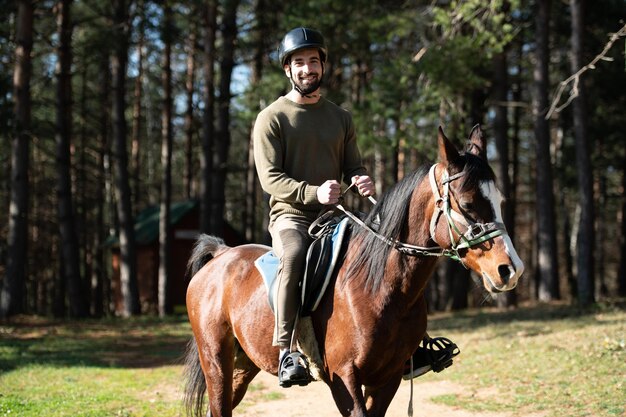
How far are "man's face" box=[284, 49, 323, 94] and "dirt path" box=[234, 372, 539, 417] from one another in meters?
4.45

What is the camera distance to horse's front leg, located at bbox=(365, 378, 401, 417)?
167 inches

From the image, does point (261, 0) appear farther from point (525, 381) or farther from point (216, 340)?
point (216, 340)

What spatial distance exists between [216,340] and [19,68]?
14.8 metres

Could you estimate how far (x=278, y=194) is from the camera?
452 centimetres

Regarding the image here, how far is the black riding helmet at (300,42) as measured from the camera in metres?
4.59

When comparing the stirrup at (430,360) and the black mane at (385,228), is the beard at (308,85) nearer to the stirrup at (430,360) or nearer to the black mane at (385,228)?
the black mane at (385,228)

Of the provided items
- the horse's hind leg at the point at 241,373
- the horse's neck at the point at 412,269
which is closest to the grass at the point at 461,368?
the horse's hind leg at the point at 241,373

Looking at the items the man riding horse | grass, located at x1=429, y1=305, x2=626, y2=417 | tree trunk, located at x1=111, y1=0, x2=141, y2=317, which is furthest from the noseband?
tree trunk, located at x1=111, y1=0, x2=141, y2=317

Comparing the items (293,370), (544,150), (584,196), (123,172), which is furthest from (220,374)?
(123,172)

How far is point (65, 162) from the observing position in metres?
19.9

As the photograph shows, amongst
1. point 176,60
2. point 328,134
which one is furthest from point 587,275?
point 176,60

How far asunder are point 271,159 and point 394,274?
118 centimetres

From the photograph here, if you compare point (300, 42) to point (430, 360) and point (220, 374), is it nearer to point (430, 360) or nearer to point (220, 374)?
point (430, 360)

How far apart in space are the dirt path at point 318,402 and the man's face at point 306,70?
445cm
